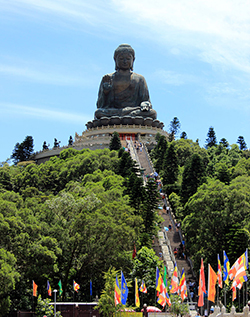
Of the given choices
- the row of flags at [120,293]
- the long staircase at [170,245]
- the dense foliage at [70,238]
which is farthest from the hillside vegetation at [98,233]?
the row of flags at [120,293]

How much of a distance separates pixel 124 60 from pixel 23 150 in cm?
1508

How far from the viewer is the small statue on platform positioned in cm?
6906

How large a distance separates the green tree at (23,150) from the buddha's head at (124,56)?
1312 centimetres

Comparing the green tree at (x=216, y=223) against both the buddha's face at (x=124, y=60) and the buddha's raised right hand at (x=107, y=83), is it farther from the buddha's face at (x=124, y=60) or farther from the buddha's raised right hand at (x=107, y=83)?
the buddha's raised right hand at (x=107, y=83)

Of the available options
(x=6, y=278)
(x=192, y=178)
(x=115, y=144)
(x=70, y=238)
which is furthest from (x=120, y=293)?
(x=115, y=144)

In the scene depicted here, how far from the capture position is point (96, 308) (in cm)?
2522

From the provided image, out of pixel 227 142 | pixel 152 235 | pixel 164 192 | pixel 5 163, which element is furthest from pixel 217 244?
pixel 227 142

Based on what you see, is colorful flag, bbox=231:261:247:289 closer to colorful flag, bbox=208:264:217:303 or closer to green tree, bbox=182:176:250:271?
colorful flag, bbox=208:264:217:303

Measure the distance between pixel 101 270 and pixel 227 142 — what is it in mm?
45864

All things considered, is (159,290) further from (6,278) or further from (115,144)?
(115,144)

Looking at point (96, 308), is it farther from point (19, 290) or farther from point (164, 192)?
point (164, 192)

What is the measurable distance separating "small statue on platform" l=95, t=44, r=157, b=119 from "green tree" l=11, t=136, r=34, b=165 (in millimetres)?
8002

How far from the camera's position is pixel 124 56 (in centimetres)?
6838

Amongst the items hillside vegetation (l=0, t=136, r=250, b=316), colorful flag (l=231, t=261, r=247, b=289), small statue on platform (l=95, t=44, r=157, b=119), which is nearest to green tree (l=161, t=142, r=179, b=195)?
hillside vegetation (l=0, t=136, r=250, b=316)
